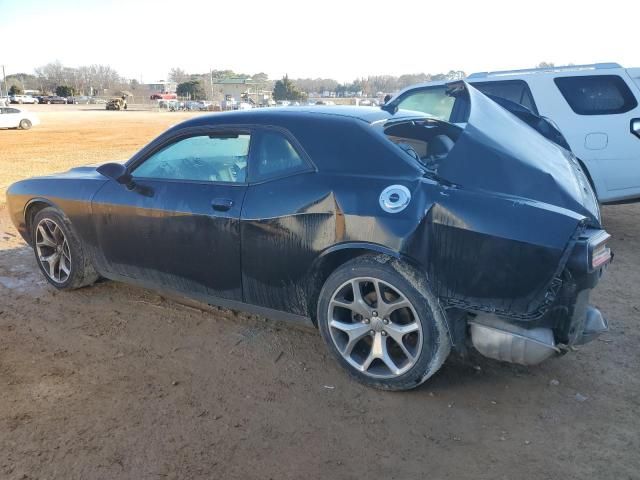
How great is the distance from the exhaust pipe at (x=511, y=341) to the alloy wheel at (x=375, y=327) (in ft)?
1.06

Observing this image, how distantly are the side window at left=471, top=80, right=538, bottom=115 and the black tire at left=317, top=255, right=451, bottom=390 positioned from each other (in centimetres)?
468

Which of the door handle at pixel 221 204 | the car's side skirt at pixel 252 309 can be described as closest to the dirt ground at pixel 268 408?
the car's side skirt at pixel 252 309

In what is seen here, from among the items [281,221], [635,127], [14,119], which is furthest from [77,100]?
[281,221]

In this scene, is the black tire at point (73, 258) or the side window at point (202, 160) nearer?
the side window at point (202, 160)

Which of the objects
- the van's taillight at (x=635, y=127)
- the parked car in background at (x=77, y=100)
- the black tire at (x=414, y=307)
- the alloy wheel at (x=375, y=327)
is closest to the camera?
the black tire at (x=414, y=307)

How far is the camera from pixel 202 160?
3855 mm

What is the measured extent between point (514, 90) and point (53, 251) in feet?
18.8

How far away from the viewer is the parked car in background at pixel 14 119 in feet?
89.8

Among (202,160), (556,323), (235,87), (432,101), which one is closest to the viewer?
(556,323)

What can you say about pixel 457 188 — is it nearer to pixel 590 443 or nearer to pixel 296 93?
pixel 590 443

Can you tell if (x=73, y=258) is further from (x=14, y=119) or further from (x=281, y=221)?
(x=14, y=119)

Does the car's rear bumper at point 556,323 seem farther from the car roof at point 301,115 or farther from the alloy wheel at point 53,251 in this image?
the alloy wheel at point 53,251

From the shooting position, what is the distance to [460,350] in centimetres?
299

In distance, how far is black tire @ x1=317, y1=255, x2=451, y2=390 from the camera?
289cm
